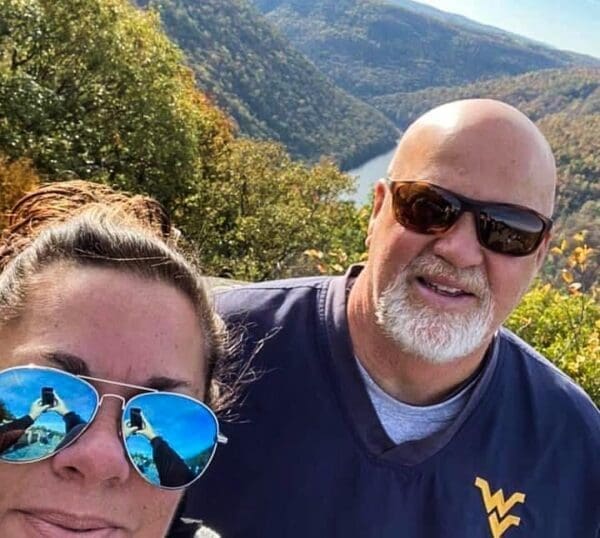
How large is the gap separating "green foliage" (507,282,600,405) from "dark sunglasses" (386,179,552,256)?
294cm

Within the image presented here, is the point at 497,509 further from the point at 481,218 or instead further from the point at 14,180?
the point at 14,180

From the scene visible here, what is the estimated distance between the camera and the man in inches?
76.8

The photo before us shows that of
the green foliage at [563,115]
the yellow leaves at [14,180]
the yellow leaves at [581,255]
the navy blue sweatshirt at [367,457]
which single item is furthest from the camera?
the green foliage at [563,115]

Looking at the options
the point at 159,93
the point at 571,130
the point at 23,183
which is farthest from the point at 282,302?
the point at 571,130

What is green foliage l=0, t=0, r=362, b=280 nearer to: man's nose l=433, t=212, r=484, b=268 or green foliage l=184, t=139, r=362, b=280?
green foliage l=184, t=139, r=362, b=280

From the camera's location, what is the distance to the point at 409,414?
2053mm

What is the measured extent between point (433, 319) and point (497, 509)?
544mm

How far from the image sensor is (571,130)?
82.2 meters

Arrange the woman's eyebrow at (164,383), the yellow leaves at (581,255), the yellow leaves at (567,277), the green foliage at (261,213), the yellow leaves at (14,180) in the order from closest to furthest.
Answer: the woman's eyebrow at (164,383) < the yellow leaves at (581,255) < the yellow leaves at (567,277) < the yellow leaves at (14,180) < the green foliage at (261,213)

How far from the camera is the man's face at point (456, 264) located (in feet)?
6.51

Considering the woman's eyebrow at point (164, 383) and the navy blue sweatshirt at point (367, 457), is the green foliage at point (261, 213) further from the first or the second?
the woman's eyebrow at point (164, 383)

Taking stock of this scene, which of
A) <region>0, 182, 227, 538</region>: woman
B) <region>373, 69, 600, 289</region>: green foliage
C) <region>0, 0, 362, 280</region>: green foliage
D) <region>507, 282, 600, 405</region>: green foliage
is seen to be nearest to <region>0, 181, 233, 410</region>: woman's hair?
<region>0, 182, 227, 538</region>: woman

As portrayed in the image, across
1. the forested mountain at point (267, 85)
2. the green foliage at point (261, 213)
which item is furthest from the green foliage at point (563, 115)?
the forested mountain at point (267, 85)

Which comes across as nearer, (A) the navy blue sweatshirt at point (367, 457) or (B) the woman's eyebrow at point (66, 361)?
(B) the woman's eyebrow at point (66, 361)
